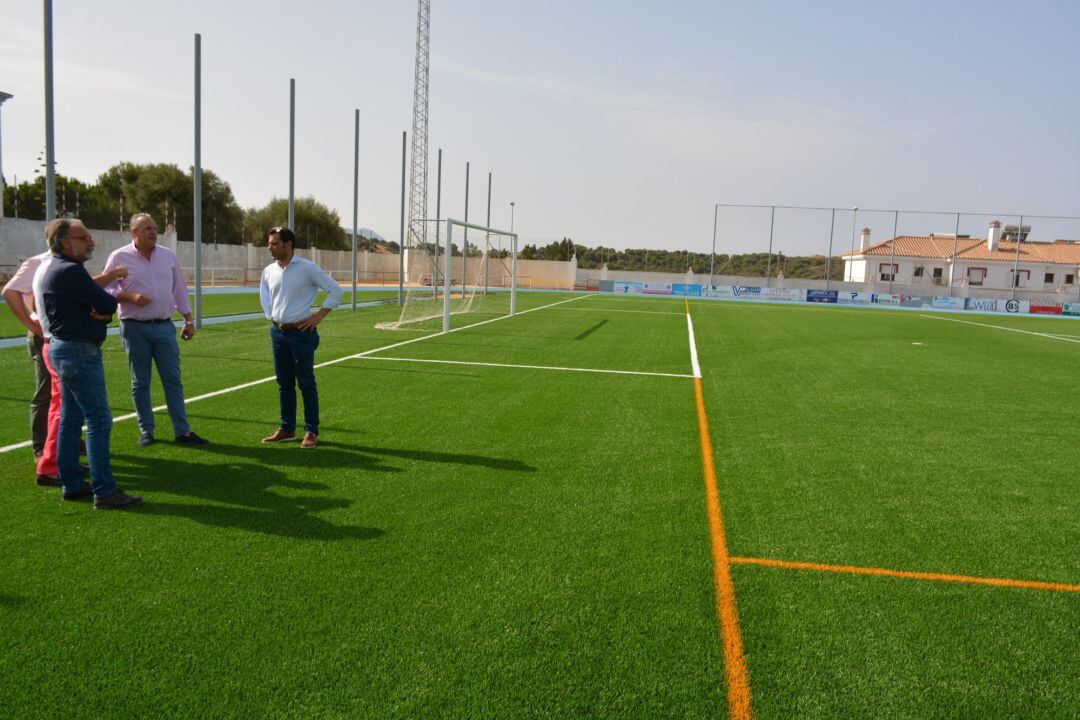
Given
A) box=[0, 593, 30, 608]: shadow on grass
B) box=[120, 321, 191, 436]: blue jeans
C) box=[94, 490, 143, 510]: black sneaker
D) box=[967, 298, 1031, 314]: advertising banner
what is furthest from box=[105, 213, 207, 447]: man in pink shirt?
box=[967, 298, 1031, 314]: advertising banner

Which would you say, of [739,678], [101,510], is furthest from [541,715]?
[101,510]

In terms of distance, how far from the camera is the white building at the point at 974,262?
195ft

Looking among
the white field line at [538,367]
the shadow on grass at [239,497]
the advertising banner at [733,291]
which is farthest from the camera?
the advertising banner at [733,291]

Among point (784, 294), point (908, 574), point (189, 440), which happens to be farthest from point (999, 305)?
point (189, 440)

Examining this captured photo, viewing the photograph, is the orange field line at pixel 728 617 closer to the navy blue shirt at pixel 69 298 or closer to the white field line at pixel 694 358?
the navy blue shirt at pixel 69 298

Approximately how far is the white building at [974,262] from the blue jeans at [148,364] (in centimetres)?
6075

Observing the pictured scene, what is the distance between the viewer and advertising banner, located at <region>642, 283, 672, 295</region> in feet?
160

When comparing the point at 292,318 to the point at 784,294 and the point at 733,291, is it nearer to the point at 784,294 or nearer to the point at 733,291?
the point at 733,291

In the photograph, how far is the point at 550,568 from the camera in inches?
150

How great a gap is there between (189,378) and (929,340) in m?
18.2

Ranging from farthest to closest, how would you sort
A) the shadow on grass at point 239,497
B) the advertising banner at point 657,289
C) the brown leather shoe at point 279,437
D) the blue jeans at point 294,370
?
the advertising banner at point 657,289 → the brown leather shoe at point 279,437 → the blue jeans at point 294,370 → the shadow on grass at point 239,497

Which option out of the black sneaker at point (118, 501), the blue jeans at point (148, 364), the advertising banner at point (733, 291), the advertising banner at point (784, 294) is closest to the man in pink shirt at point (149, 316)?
the blue jeans at point (148, 364)

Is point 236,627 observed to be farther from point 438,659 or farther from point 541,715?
point 541,715

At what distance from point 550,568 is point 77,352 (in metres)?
3.16
